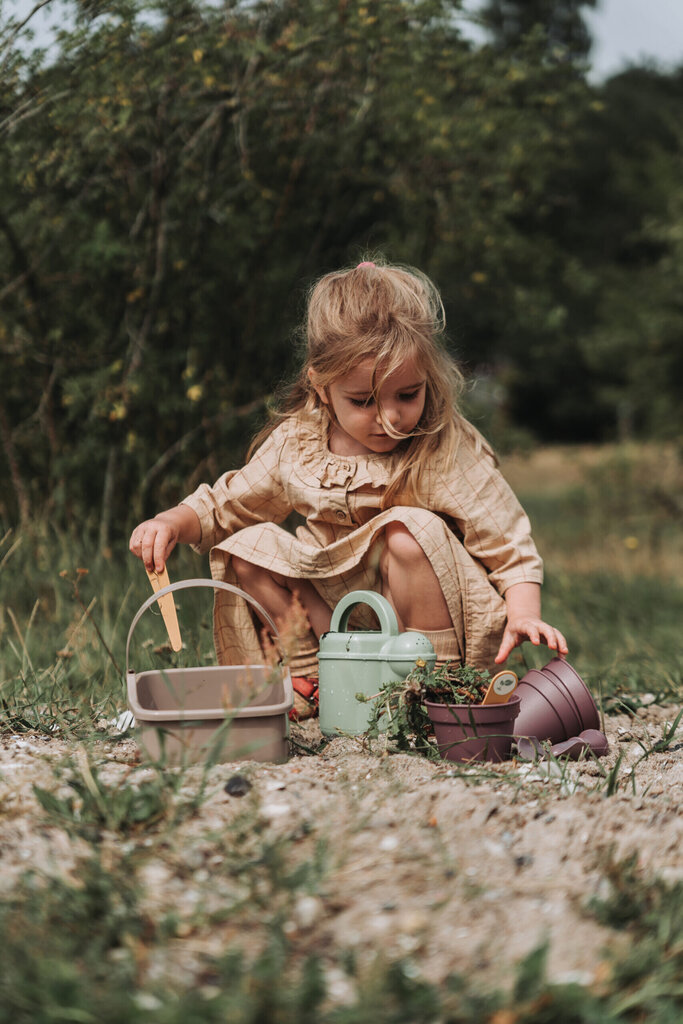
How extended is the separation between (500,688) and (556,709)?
262 millimetres

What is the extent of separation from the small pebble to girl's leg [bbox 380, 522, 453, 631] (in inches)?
36.9

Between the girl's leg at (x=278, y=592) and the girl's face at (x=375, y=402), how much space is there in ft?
1.45

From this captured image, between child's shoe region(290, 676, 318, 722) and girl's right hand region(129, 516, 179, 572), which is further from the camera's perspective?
child's shoe region(290, 676, 318, 722)

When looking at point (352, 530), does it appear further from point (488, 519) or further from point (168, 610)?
point (168, 610)

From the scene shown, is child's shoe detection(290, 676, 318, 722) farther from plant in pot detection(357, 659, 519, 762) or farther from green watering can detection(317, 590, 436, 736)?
plant in pot detection(357, 659, 519, 762)

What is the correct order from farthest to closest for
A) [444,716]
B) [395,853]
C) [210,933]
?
[444,716] → [395,853] → [210,933]

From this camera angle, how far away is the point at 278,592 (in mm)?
2727

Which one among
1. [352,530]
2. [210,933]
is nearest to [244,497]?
[352,530]

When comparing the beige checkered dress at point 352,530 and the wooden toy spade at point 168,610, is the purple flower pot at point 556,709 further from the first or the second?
the wooden toy spade at point 168,610

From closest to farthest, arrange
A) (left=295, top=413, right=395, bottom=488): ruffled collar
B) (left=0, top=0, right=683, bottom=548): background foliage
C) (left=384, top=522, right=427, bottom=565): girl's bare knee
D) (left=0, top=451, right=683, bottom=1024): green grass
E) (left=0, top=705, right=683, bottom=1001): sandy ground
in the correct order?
(left=0, top=451, right=683, bottom=1024): green grass, (left=0, top=705, right=683, bottom=1001): sandy ground, (left=384, top=522, right=427, bottom=565): girl's bare knee, (left=295, top=413, right=395, bottom=488): ruffled collar, (left=0, top=0, right=683, bottom=548): background foliage

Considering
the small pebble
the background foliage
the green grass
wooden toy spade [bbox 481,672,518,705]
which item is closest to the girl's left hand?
wooden toy spade [bbox 481,672,518,705]

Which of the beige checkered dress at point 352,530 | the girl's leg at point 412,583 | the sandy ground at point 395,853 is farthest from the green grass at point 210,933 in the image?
the girl's leg at point 412,583

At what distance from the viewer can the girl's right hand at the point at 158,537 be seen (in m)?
2.31

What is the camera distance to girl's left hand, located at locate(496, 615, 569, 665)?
7.18 ft
